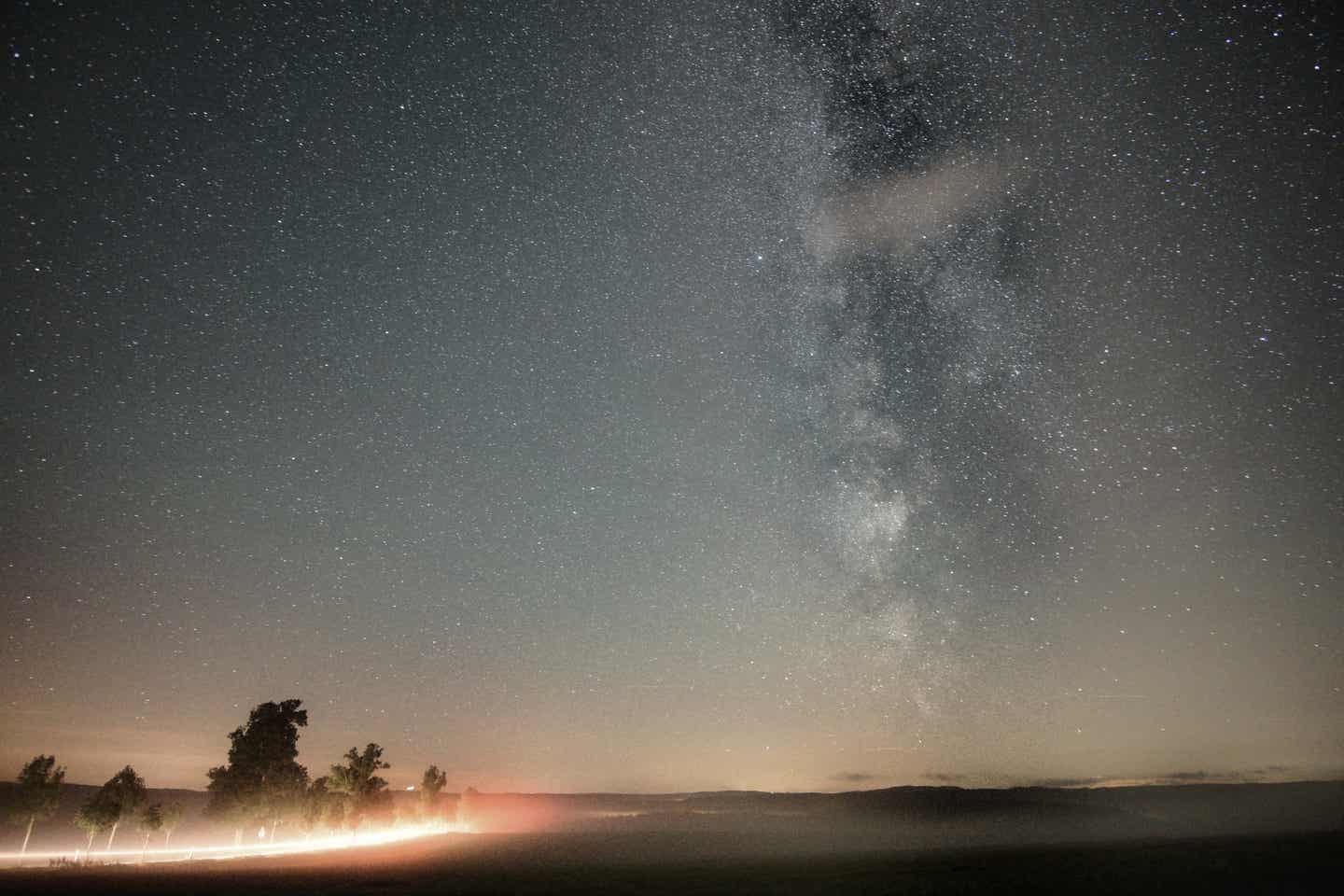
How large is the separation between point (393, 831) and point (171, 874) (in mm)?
109560

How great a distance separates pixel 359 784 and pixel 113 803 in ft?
130

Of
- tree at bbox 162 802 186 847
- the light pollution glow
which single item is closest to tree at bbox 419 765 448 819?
the light pollution glow

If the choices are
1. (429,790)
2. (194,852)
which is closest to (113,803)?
(194,852)

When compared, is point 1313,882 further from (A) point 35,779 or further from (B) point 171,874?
(A) point 35,779

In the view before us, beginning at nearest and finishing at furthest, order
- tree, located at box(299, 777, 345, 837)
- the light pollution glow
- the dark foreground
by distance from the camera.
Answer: the dark foreground < the light pollution glow < tree, located at box(299, 777, 345, 837)

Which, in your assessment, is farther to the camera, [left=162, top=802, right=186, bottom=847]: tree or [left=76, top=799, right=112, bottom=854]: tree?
[left=162, top=802, right=186, bottom=847]: tree

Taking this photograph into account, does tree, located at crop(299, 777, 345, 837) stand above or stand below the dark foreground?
above

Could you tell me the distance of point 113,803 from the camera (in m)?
59.2

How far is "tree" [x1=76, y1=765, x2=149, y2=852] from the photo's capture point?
57.9 m

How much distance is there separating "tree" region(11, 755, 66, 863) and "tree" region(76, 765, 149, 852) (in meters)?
5.16

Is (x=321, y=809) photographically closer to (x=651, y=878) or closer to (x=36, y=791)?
(x=36, y=791)

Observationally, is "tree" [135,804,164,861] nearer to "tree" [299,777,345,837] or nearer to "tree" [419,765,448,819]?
"tree" [299,777,345,837]

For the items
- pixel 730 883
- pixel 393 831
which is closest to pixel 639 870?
pixel 730 883

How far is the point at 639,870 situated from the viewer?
57.0 meters
